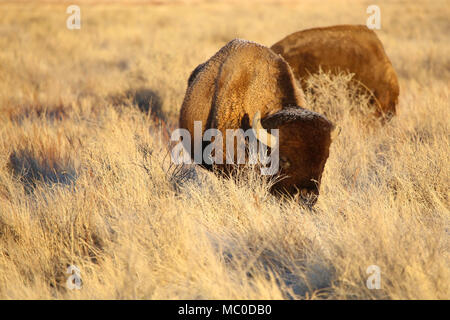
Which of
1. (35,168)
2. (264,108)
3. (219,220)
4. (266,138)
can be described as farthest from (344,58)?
(35,168)

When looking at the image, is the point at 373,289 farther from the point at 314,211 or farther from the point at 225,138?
the point at 225,138

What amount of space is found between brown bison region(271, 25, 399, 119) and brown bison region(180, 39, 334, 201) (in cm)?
208

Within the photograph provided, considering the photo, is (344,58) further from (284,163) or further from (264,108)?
(284,163)

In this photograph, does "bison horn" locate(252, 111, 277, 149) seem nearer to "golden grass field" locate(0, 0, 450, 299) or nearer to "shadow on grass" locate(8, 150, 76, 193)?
"golden grass field" locate(0, 0, 450, 299)

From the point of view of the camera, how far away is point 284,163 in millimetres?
4105

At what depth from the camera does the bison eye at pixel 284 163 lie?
13.4 ft

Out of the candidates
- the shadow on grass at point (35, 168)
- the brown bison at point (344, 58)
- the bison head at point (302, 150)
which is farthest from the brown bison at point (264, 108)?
the brown bison at point (344, 58)

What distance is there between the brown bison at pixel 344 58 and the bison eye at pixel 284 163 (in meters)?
3.31

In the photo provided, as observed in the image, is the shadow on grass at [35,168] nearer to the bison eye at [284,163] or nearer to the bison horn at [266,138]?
the bison horn at [266,138]

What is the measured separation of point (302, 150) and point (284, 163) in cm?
23

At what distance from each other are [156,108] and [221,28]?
13.4 metres

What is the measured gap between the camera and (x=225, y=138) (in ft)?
15.7

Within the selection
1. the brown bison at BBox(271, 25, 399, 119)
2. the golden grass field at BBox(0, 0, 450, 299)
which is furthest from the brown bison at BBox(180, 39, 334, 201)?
the brown bison at BBox(271, 25, 399, 119)
